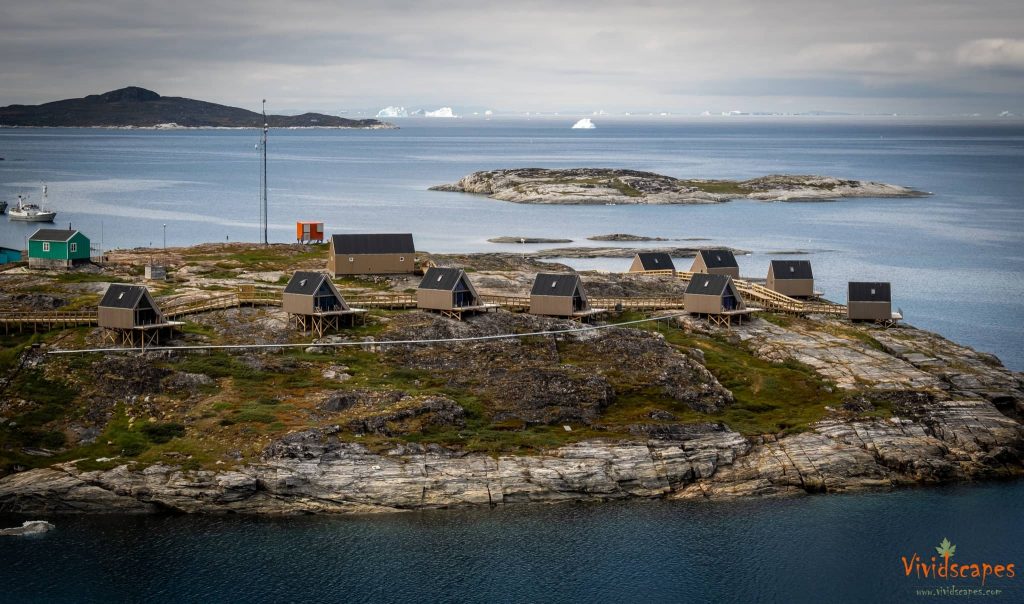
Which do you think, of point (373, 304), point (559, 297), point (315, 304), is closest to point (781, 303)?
point (559, 297)

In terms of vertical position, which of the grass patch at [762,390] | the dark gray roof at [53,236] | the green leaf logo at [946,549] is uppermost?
the dark gray roof at [53,236]

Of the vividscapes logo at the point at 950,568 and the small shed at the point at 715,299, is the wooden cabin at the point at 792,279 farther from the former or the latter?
the vividscapes logo at the point at 950,568

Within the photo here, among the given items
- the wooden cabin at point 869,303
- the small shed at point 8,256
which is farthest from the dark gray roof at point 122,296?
the wooden cabin at point 869,303

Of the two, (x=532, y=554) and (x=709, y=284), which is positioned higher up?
(x=709, y=284)

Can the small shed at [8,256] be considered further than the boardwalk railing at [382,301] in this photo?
Yes

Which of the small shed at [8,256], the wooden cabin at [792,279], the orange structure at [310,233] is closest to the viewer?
the wooden cabin at [792,279]

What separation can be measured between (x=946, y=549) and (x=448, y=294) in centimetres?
4747

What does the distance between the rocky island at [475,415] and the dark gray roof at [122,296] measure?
3045 millimetres

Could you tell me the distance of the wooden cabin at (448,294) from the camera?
334 ft

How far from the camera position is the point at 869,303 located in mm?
109438

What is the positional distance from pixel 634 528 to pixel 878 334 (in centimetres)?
4239

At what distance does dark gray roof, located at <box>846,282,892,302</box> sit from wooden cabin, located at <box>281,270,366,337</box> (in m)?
47.7

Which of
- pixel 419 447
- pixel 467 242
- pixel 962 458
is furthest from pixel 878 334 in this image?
pixel 467 242

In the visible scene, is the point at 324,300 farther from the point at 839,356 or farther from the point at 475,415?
the point at 839,356
